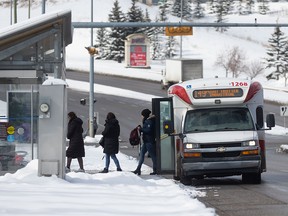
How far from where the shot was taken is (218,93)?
18.4m

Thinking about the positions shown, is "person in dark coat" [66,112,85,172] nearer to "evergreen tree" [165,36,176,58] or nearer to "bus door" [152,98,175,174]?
"bus door" [152,98,175,174]

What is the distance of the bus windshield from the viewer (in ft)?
59.6

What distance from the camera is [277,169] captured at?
24688mm

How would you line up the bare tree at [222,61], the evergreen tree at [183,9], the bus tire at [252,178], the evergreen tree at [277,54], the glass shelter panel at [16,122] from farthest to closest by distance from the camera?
1. the evergreen tree at [183,9]
2. the bare tree at [222,61]
3. the evergreen tree at [277,54]
4. the bus tire at [252,178]
5. the glass shelter panel at [16,122]

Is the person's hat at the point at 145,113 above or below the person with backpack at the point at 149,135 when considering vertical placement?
above

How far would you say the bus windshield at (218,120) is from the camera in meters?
18.2

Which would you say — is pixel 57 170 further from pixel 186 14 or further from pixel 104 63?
pixel 186 14

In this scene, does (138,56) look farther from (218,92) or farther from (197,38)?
(218,92)

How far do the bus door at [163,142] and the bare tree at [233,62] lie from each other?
284ft

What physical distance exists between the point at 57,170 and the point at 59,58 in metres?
2.93

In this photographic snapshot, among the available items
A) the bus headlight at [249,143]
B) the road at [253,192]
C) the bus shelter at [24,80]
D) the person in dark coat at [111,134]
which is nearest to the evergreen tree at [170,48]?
the road at [253,192]

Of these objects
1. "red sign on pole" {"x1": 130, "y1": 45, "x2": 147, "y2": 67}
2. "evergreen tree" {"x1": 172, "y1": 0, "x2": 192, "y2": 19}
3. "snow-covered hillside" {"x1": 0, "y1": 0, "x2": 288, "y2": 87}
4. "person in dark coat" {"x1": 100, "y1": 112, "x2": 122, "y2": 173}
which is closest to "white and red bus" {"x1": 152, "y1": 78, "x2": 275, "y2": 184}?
"person in dark coat" {"x1": 100, "y1": 112, "x2": 122, "y2": 173}

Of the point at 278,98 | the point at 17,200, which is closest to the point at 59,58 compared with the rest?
the point at 17,200

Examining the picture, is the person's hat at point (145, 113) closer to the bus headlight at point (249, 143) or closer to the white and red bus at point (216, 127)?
the white and red bus at point (216, 127)
